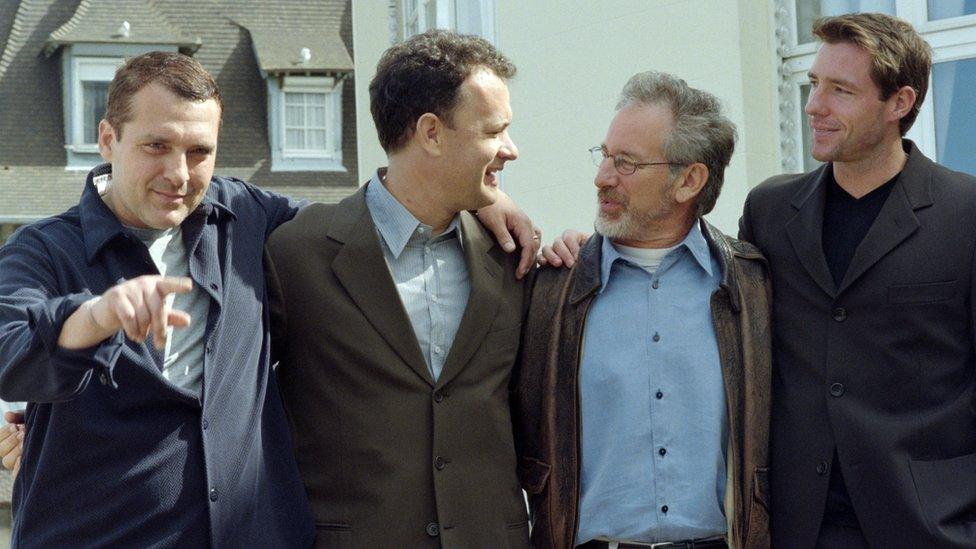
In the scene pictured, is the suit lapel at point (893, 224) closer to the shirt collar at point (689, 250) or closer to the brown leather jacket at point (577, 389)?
the brown leather jacket at point (577, 389)

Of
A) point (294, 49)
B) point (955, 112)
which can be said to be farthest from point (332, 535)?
point (294, 49)

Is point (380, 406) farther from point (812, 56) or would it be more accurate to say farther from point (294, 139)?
point (294, 139)

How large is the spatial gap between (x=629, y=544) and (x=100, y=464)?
1287 millimetres

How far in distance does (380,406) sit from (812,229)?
1165 millimetres

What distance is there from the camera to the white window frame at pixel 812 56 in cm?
508

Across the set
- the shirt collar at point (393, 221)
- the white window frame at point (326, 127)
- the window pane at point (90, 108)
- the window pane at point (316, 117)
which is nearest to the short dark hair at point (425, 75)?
the shirt collar at point (393, 221)

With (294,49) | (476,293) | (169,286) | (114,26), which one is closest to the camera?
(169,286)

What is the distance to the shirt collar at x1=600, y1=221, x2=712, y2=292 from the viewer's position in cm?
376

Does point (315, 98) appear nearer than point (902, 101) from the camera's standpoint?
No

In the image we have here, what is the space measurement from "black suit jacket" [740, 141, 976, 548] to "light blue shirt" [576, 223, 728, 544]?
19 cm

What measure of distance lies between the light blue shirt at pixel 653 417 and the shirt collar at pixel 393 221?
0.50 metres

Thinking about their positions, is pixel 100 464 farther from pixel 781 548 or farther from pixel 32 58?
pixel 32 58

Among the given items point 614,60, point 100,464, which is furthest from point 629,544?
point 614,60

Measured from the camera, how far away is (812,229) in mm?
3637
